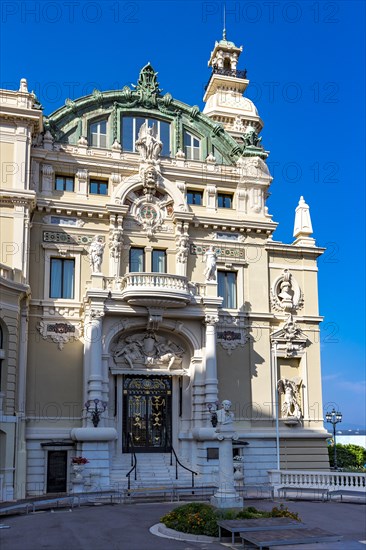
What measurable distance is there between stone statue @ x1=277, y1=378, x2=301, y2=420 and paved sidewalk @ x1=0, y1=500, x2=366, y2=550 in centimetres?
953

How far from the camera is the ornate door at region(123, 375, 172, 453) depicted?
3300cm

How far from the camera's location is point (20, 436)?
30.2 meters

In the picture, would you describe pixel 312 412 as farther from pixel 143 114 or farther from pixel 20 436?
pixel 143 114

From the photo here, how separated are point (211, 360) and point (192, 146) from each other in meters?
12.7

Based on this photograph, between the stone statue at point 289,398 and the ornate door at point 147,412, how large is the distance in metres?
6.29

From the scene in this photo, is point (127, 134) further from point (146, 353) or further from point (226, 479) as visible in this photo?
point (226, 479)

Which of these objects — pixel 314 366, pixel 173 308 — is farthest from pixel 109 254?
pixel 314 366

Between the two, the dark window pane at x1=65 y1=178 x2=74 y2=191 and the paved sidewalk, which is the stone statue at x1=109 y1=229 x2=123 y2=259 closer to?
the dark window pane at x1=65 y1=178 x2=74 y2=191

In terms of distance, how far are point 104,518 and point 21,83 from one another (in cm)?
2185

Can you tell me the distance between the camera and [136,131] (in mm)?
37406

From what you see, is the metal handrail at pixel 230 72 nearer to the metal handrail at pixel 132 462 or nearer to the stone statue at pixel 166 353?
the stone statue at pixel 166 353

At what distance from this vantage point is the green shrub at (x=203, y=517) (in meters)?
17.9

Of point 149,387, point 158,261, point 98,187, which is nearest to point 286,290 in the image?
point 158,261

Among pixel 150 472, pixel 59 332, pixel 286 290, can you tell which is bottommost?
pixel 150 472
